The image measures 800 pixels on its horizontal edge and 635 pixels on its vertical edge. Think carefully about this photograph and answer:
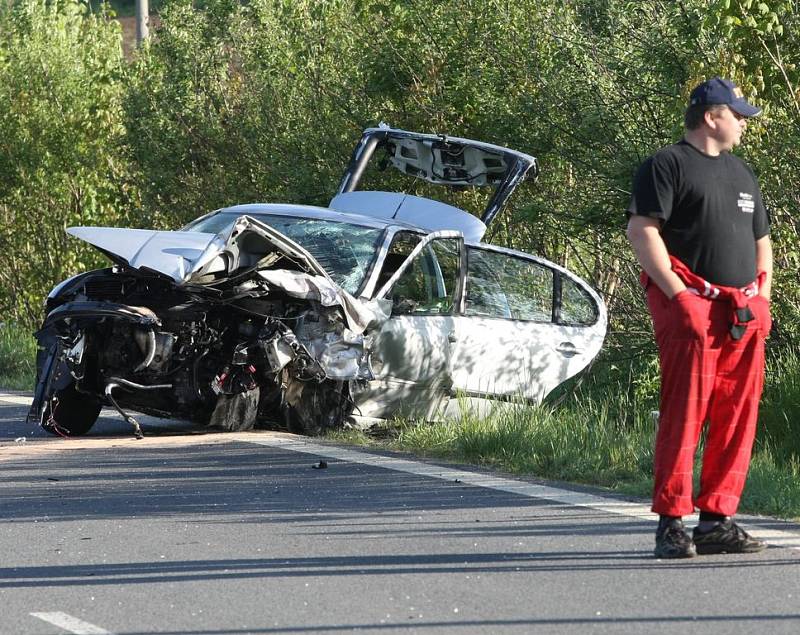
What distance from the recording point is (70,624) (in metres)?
5.46

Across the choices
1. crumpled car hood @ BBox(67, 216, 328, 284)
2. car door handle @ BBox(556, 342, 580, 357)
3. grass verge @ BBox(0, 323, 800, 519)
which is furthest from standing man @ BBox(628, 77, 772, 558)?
car door handle @ BBox(556, 342, 580, 357)

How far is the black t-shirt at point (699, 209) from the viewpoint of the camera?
6281 mm

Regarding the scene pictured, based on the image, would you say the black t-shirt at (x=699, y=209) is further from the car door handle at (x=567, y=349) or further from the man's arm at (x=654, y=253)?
the car door handle at (x=567, y=349)

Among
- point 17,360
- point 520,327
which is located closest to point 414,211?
point 520,327

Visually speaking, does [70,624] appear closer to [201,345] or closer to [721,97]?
[721,97]

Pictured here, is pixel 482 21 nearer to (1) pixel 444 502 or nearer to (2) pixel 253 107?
(2) pixel 253 107

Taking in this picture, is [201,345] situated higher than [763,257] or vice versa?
[763,257]

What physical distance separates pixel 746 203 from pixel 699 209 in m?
0.26

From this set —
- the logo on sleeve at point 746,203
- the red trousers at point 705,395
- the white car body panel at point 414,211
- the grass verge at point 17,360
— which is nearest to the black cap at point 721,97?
the logo on sleeve at point 746,203

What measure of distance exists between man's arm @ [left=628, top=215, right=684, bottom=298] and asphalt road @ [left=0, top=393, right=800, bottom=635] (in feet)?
3.85

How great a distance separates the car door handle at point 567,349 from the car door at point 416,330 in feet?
3.31

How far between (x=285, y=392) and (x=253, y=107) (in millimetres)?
9023

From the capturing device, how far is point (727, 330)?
6336mm

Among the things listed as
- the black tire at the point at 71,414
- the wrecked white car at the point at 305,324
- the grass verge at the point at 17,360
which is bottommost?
the grass verge at the point at 17,360
